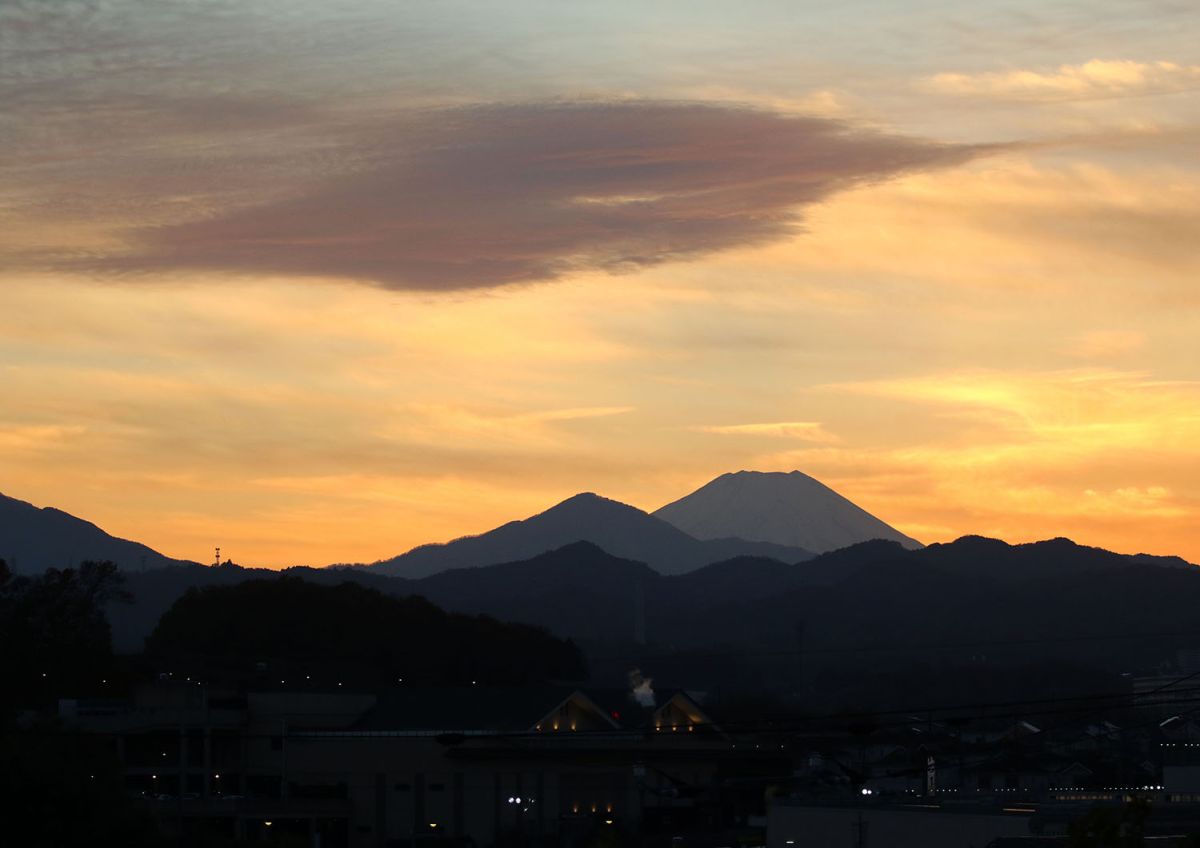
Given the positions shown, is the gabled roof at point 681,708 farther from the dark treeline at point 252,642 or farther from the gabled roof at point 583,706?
the dark treeline at point 252,642

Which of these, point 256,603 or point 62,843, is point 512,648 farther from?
point 62,843

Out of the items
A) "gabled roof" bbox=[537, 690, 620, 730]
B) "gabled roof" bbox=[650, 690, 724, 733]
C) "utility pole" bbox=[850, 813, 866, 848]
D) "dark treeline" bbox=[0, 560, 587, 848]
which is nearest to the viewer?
"utility pole" bbox=[850, 813, 866, 848]

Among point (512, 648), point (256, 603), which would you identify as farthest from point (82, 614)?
point (512, 648)

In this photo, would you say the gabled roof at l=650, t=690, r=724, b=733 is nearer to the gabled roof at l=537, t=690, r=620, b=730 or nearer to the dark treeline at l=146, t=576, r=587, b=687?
the gabled roof at l=537, t=690, r=620, b=730

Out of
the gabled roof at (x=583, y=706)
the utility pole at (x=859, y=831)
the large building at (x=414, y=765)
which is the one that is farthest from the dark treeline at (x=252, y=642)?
the utility pole at (x=859, y=831)

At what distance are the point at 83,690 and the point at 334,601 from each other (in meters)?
46.0

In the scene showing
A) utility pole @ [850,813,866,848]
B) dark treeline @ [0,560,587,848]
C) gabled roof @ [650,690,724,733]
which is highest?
dark treeline @ [0,560,587,848]

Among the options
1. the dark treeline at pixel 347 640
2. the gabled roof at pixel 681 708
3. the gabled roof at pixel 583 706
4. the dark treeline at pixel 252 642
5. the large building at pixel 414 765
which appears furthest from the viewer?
the dark treeline at pixel 347 640

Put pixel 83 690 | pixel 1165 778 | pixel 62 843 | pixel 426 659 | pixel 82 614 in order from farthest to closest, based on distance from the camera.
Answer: pixel 426 659, pixel 82 614, pixel 83 690, pixel 1165 778, pixel 62 843

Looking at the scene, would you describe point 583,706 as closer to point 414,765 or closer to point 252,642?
point 414,765

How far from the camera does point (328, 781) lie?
289 ft

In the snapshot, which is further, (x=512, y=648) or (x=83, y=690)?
(x=512, y=648)

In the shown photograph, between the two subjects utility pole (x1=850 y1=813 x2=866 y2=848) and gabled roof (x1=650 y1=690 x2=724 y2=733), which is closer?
utility pole (x1=850 y1=813 x2=866 y2=848)

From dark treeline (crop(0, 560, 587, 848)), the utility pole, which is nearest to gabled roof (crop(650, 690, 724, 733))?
dark treeline (crop(0, 560, 587, 848))
